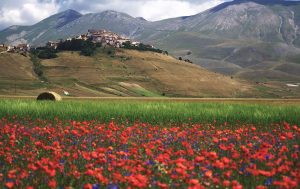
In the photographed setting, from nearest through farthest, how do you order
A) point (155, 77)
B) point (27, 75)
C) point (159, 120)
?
1. point (159, 120)
2. point (27, 75)
3. point (155, 77)

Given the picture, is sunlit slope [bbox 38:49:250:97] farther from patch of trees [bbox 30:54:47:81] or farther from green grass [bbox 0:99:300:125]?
green grass [bbox 0:99:300:125]

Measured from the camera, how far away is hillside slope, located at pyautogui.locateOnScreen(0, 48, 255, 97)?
14825 cm

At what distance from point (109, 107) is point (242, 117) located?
778 cm

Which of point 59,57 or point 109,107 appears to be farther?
point 59,57

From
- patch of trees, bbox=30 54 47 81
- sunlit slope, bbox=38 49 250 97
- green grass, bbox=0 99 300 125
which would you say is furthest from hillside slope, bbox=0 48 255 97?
green grass, bbox=0 99 300 125

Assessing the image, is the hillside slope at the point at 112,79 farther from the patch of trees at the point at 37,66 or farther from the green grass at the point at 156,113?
the green grass at the point at 156,113

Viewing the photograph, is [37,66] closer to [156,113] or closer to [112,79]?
[112,79]

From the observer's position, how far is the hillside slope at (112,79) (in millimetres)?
148250

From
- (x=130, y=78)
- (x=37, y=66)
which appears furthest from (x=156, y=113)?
(x=37, y=66)

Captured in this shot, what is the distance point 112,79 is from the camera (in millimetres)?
167125

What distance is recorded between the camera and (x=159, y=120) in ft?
85.4

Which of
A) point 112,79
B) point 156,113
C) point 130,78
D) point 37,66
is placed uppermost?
point 37,66

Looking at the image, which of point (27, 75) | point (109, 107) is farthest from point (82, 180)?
point (27, 75)

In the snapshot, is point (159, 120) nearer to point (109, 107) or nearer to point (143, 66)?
point (109, 107)
